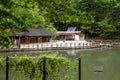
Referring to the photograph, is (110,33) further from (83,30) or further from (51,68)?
(51,68)

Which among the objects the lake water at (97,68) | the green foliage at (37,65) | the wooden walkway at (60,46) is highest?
the green foliage at (37,65)

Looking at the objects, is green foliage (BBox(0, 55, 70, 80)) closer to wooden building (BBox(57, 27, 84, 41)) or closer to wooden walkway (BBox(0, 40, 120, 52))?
wooden walkway (BBox(0, 40, 120, 52))

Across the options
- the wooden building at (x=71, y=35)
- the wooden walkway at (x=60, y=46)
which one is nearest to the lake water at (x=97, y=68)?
the wooden walkway at (x=60, y=46)

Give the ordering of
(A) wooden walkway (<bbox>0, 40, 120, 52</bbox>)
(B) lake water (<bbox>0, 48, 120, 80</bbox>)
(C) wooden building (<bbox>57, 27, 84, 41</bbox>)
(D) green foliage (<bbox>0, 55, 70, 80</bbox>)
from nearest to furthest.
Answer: (D) green foliage (<bbox>0, 55, 70, 80</bbox>)
(B) lake water (<bbox>0, 48, 120, 80</bbox>)
(A) wooden walkway (<bbox>0, 40, 120, 52</bbox>)
(C) wooden building (<bbox>57, 27, 84, 41</bbox>)

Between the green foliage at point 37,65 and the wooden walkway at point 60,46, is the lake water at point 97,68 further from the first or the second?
the wooden walkway at point 60,46

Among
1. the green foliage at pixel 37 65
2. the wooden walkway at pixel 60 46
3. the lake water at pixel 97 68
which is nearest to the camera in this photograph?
the green foliage at pixel 37 65

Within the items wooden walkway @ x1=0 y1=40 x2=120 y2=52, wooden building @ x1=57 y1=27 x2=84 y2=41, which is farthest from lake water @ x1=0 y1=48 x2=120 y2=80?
wooden building @ x1=57 y1=27 x2=84 y2=41

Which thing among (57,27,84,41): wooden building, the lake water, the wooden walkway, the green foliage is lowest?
the lake water

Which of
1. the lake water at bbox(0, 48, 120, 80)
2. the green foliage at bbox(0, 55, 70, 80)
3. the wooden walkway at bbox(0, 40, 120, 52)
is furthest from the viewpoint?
the wooden walkway at bbox(0, 40, 120, 52)

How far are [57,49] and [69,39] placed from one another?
82.0ft

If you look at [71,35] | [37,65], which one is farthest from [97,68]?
[71,35]

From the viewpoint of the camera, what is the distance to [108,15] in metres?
65.1

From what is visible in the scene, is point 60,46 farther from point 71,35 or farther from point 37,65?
point 37,65

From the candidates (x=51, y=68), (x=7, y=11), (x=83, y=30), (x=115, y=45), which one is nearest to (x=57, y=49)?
(x=115, y=45)
